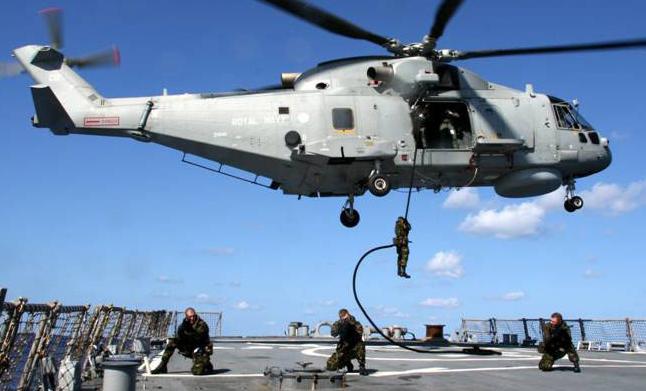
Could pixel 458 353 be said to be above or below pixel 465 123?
below

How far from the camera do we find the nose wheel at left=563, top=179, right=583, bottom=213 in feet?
70.9

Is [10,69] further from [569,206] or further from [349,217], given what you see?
[569,206]

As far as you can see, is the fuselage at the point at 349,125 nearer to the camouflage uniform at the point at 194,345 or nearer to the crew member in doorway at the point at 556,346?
the crew member in doorway at the point at 556,346

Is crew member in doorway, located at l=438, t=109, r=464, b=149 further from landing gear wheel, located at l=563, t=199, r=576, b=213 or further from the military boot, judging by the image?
the military boot

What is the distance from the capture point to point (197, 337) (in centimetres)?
1259

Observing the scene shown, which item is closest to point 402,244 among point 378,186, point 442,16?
point 378,186

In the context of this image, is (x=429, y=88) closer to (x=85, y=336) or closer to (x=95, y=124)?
(x=95, y=124)

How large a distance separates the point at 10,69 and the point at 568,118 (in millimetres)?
19769

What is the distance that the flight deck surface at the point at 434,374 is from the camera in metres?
10.7

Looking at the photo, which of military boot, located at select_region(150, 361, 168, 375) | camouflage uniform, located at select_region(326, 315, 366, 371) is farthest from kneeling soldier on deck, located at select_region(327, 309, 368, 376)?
military boot, located at select_region(150, 361, 168, 375)

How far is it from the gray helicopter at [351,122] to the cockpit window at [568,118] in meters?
0.88

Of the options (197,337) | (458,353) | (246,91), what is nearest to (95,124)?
(246,91)

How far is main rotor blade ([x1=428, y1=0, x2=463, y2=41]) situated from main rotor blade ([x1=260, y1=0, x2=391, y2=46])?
1586mm

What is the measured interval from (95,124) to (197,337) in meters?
9.42
